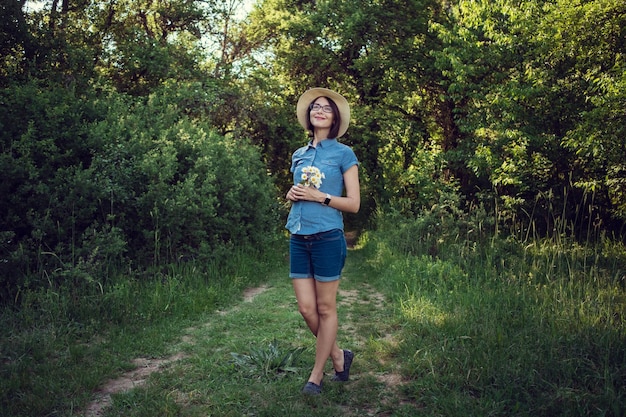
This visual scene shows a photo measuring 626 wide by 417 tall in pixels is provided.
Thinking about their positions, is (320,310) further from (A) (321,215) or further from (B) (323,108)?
(B) (323,108)

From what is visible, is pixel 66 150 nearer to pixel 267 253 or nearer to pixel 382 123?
pixel 267 253

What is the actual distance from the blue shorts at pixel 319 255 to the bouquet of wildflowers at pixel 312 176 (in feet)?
1.17

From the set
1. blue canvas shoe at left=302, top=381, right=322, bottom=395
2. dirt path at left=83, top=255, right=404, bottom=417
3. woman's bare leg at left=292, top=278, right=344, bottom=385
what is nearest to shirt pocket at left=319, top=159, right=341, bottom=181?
woman's bare leg at left=292, top=278, right=344, bottom=385

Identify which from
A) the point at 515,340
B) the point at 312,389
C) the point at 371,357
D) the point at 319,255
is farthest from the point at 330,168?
the point at 515,340

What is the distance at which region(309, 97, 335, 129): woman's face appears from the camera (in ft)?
11.5

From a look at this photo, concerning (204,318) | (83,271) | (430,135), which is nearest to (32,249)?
(83,271)

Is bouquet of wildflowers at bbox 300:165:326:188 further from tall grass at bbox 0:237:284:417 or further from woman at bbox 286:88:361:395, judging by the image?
tall grass at bbox 0:237:284:417

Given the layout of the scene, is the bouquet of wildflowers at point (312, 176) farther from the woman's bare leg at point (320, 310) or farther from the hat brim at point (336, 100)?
the woman's bare leg at point (320, 310)

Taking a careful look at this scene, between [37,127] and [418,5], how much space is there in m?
12.2

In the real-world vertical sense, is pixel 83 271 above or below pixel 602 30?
below

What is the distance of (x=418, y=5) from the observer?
1477 centimetres

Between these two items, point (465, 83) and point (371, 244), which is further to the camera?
point (371, 244)

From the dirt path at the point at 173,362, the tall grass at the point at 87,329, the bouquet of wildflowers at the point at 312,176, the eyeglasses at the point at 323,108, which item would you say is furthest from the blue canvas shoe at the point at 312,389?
the eyeglasses at the point at 323,108

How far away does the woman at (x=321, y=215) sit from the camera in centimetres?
334
